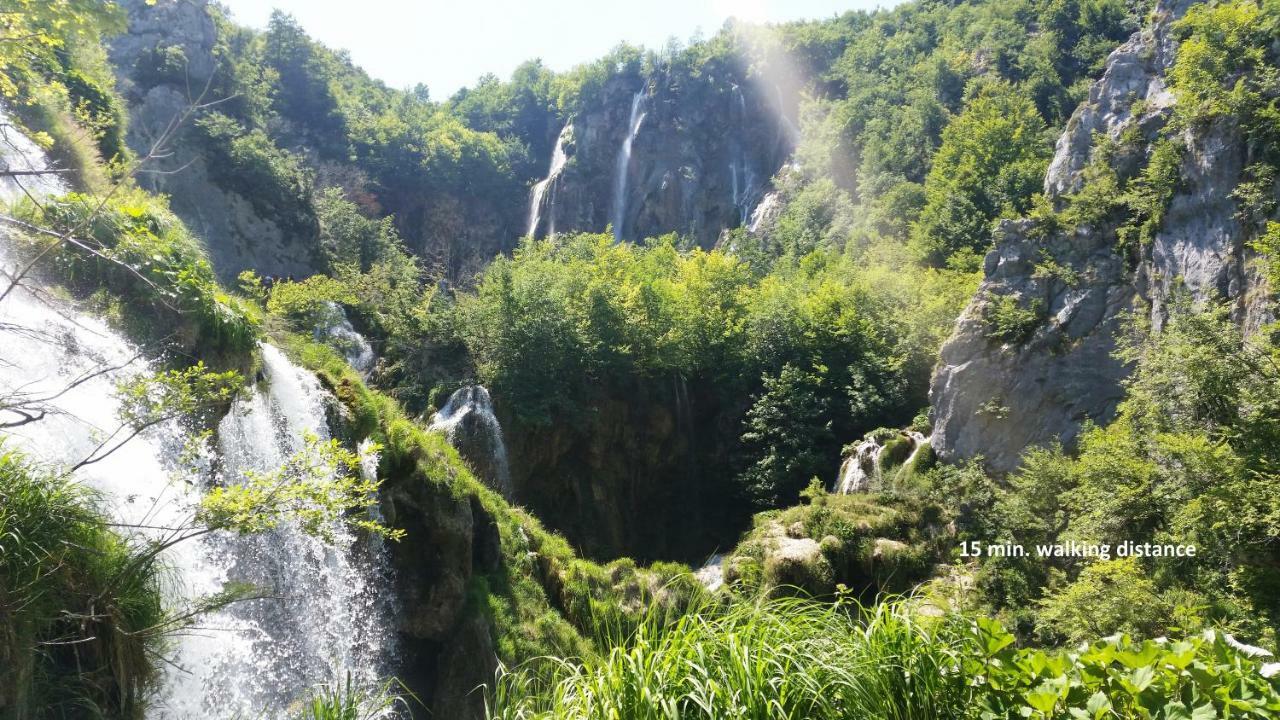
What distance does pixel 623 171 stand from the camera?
46.7 meters

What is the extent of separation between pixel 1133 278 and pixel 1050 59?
23536 mm

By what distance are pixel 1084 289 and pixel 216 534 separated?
17455 millimetres

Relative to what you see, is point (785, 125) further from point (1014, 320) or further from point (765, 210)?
point (1014, 320)

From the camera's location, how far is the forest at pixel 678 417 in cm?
383

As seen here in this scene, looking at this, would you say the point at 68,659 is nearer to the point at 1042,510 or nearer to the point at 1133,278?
the point at 1042,510

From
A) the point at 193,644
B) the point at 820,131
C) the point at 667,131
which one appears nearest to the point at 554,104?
the point at 667,131

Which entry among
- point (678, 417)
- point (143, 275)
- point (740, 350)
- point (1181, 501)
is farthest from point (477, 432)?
point (1181, 501)

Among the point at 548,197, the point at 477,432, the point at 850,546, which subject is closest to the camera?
the point at 850,546

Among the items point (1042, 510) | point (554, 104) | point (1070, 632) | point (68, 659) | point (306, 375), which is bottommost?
point (1070, 632)

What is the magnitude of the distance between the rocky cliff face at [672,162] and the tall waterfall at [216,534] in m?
35.1

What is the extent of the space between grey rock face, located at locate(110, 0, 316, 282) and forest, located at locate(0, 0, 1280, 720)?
0.18 meters

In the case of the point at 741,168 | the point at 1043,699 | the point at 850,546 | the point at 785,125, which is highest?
the point at 785,125

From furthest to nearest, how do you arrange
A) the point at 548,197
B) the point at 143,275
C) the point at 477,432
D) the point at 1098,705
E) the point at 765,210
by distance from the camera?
A: the point at 548,197, the point at 765,210, the point at 477,432, the point at 143,275, the point at 1098,705

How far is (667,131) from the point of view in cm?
4684
